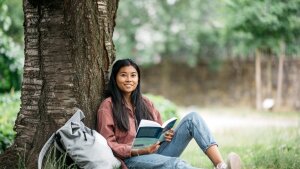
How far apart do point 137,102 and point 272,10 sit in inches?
417

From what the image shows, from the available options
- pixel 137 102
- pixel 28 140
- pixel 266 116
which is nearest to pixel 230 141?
pixel 137 102

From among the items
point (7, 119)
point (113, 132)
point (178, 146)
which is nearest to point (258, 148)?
point (178, 146)

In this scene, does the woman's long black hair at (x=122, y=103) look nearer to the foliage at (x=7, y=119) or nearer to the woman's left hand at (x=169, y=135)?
the woman's left hand at (x=169, y=135)

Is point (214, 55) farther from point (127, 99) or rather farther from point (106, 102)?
point (106, 102)

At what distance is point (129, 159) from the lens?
5.16 m

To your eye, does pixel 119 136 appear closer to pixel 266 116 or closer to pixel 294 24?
pixel 266 116

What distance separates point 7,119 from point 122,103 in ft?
13.4

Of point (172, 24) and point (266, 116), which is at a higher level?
point (172, 24)

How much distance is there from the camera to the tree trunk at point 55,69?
17.0 ft

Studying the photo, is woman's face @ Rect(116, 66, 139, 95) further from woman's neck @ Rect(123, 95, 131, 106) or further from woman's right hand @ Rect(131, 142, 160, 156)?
woman's right hand @ Rect(131, 142, 160, 156)

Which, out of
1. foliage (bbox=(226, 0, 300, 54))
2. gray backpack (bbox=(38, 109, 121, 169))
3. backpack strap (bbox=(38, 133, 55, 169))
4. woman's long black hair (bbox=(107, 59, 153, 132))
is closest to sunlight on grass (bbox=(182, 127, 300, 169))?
woman's long black hair (bbox=(107, 59, 153, 132))

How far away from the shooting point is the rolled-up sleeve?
5035mm

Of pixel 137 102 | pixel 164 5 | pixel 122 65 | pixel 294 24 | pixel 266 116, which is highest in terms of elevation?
pixel 164 5

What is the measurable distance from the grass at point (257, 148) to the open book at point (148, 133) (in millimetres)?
1558
